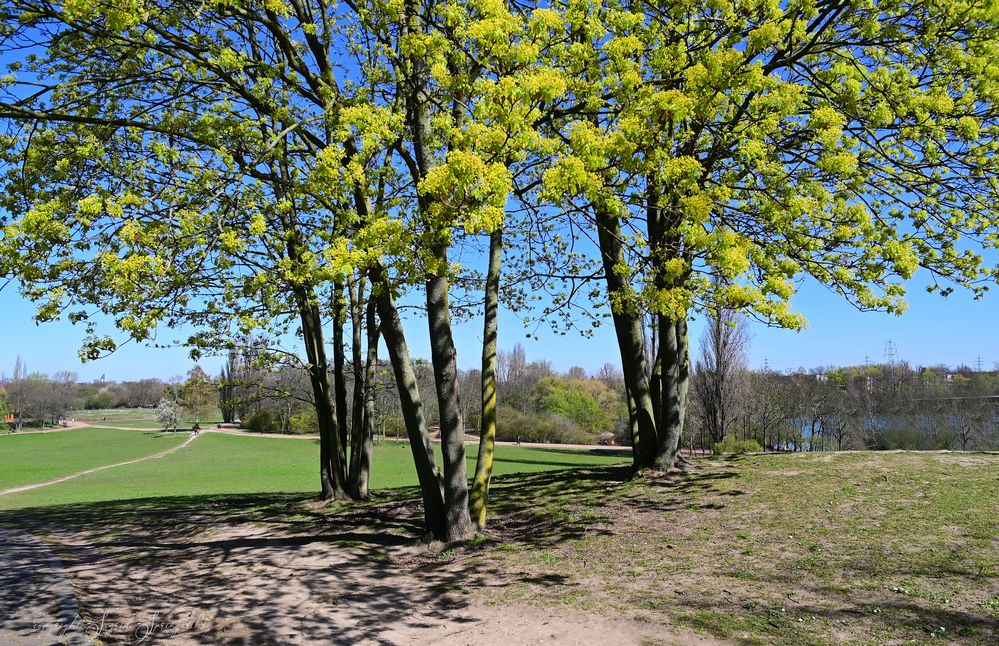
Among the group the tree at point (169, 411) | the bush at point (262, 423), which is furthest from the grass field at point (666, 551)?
the tree at point (169, 411)

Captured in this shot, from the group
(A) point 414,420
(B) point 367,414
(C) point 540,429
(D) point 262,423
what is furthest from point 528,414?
(A) point 414,420

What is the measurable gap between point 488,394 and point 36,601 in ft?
17.0

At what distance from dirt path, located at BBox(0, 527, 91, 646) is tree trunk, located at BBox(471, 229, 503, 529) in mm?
4345

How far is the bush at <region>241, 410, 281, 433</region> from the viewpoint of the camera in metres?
50.2

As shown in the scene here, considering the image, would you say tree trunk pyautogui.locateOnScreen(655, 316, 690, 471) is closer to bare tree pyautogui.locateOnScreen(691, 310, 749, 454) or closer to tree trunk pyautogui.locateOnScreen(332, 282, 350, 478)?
tree trunk pyautogui.locateOnScreen(332, 282, 350, 478)

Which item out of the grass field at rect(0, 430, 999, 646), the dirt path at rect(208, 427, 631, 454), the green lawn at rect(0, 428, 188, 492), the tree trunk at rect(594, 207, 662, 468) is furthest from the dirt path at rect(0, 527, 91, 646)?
the dirt path at rect(208, 427, 631, 454)

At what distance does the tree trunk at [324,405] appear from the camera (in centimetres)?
1141

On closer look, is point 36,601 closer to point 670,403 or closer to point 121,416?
point 670,403

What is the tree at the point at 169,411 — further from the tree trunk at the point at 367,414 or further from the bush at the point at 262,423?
the tree trunk at the point at 367,414

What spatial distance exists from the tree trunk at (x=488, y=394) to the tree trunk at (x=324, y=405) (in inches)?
175

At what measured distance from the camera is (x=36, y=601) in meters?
5.89

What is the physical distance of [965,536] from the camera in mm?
5805

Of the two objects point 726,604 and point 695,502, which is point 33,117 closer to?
point 726,604

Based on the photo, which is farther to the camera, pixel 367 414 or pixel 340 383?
pixel 367 414
